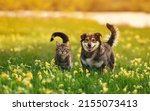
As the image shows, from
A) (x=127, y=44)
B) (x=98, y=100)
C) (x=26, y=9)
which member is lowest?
(x=98, y=100)

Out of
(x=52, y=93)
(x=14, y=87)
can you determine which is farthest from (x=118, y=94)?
(x=14, y=87)

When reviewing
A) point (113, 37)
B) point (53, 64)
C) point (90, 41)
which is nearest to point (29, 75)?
point (53, 64)

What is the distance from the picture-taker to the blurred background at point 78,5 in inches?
326

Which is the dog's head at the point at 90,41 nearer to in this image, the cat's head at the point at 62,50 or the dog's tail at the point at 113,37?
the cat's head at the point at 62,50

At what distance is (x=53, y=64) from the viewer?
22.2 feet

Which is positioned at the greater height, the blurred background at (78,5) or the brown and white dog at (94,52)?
the blurred background at (78,5)

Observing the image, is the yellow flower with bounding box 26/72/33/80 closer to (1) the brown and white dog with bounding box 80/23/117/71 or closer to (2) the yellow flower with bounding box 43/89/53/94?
(2) the yellow flower with bounding box 43/89/53/94

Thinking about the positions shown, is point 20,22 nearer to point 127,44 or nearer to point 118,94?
point 127,44

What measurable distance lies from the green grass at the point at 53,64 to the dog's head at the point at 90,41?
27 cm

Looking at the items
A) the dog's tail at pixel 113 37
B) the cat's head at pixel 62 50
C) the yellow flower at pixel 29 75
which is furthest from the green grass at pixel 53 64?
the dog's tail at pixel 113 37

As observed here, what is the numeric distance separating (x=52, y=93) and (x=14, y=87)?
400 millimetres

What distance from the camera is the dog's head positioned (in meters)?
6.43

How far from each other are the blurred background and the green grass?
238 mm

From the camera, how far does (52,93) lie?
242 inches
